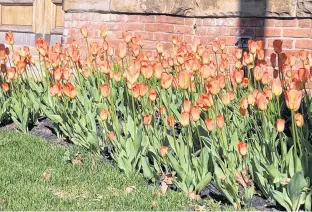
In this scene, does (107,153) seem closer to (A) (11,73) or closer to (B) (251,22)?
(A) (11,73)

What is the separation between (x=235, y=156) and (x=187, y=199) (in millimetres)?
420

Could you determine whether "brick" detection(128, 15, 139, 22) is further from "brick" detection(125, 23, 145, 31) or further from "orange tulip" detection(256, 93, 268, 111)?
"orange tulip" detection(256, 93, 268, 111)

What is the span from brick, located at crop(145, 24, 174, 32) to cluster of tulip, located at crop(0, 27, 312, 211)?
1350 millimetres

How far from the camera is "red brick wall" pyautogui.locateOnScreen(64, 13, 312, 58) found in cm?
610

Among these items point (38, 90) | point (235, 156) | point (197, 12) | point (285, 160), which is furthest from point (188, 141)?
point (197, 12)

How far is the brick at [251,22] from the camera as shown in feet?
20.7

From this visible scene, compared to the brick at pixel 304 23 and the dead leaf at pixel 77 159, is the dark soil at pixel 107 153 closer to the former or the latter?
the dead leaf at pixel 77 159

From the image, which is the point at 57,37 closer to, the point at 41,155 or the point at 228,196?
the point at 41,155

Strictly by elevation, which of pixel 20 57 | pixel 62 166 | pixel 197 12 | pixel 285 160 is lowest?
pixel 62 166

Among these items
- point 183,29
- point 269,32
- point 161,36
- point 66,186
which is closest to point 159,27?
point 161,36

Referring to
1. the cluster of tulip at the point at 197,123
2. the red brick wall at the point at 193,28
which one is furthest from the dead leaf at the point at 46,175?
the red brick wall at the point at 193,28

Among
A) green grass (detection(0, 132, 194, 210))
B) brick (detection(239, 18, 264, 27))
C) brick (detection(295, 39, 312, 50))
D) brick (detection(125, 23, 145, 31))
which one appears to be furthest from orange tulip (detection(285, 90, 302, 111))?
brick (detection(125, 23, 145, 31))

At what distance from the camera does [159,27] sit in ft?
23.1

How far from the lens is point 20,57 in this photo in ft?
18.4
